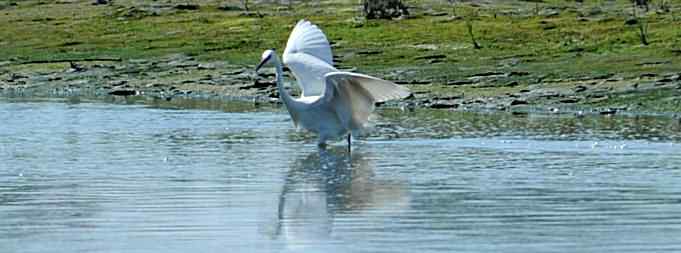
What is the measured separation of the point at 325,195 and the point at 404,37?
2155cm

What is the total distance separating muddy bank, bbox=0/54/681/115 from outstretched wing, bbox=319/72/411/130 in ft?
19.6

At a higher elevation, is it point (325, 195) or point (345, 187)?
point (325, 195)

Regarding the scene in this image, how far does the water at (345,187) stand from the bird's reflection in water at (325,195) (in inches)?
0.6

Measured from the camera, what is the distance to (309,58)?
18297 mm

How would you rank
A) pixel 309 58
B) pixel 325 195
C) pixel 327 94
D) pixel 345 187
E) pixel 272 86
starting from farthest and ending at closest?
pixel 272 86 < pixel 309 58 < pixel 327 94 < pixel 345 187 < pixel 325 195

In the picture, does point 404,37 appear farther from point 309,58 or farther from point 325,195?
point 325,195

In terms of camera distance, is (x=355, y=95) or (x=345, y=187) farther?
(x=355, y=95)

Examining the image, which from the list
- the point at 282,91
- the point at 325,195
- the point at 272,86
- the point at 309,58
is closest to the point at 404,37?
the point at 272,86

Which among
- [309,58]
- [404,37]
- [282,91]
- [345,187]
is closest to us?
[345,187]

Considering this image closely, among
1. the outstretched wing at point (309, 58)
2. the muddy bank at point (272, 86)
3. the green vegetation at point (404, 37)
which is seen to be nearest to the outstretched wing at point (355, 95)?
the outstretched wing at point (309, 58)

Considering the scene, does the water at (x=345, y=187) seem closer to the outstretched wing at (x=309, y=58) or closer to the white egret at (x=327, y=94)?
the white egret at (x=327, y=94)

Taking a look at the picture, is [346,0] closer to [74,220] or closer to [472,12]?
[472,12]

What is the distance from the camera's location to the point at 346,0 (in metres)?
51.2

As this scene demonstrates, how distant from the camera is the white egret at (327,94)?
16609mm
